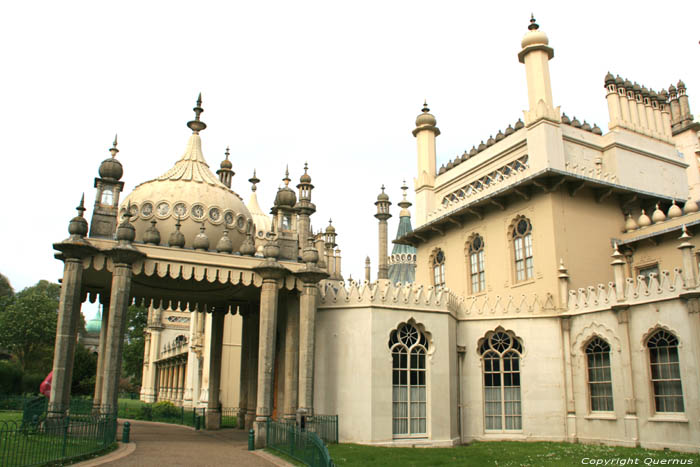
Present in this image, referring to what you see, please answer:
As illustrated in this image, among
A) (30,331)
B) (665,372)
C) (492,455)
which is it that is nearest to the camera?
(492,455)

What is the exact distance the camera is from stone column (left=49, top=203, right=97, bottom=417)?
15.7 metres

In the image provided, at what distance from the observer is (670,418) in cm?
1680

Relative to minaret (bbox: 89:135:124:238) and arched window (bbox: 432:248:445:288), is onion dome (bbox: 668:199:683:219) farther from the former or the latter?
minaret (bbox: 89:135:124:238)

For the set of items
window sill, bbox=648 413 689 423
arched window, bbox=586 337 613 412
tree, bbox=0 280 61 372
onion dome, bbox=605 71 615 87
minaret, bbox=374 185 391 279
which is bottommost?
window sill, bbox=648 413 689 423

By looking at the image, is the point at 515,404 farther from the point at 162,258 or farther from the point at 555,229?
the point at 162,258

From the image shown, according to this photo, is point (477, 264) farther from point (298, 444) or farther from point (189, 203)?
point (298, 444)

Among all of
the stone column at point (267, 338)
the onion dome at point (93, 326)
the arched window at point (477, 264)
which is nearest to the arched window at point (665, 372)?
the arched window at point (477, 264)

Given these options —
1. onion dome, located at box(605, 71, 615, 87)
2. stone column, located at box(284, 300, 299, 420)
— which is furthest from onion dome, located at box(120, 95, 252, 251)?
onion dome, located at box(605, 71, 615, 87)

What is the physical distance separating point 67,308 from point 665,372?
696 inches

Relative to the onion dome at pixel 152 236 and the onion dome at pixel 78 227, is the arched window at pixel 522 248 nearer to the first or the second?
the onion dome at pixel 152 236

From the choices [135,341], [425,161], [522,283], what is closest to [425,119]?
[425,161]

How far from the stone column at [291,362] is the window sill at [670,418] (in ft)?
36.0

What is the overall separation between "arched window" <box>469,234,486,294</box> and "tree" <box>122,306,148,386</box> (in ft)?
165

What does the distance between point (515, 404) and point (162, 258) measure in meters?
13.4
